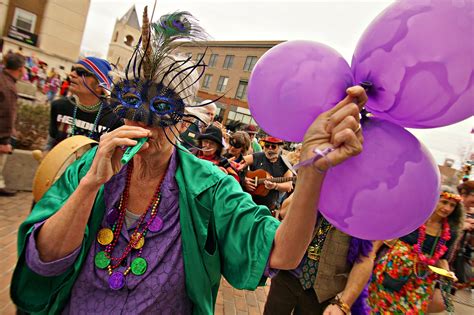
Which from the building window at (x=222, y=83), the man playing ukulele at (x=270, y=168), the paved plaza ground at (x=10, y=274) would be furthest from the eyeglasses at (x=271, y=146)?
the building window at (x=222, y=83)

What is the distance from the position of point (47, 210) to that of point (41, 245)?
0.16 metres

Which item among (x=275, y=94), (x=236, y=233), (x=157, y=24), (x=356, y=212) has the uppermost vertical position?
(x=157, y=24)

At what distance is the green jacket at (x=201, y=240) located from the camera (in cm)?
126

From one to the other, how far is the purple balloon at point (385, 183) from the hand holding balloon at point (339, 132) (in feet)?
0.29

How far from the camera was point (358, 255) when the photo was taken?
7.27 ft

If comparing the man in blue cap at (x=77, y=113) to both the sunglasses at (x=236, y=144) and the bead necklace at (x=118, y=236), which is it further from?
the sunglasses at (x=236, y=144)

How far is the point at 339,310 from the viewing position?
2039mm

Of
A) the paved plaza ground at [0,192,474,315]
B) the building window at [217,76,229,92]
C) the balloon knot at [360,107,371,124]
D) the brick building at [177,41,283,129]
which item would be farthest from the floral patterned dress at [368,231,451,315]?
the building window at [217,76,229,92]

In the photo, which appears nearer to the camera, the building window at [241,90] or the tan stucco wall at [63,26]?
the tan stucco wall at [63,26]

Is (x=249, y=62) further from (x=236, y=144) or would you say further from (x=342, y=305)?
(x=342, y=305)

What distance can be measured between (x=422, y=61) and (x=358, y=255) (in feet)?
5.53

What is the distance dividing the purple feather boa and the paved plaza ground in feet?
5.40

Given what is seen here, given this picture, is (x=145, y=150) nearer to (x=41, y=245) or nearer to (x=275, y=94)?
(x=41, y=245)

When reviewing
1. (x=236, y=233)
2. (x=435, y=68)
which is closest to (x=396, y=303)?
(x=236, y=233)
